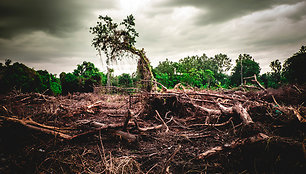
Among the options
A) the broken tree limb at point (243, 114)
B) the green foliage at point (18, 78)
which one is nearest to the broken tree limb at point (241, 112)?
the broken tree limb at point (243, 114)

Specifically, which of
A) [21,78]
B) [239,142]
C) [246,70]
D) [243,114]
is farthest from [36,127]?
[246,70]

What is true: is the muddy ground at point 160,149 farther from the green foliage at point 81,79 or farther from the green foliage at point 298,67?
the green foliage at point 81,79

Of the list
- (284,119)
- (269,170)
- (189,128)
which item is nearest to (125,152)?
(189,128)

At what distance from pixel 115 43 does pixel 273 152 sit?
842 cm

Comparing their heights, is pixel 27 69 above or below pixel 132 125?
above

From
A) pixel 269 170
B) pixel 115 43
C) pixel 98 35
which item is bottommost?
pixel 269 170

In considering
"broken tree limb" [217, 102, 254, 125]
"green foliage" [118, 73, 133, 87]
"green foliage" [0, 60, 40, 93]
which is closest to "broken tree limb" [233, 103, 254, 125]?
"broken tree limb" [217, 102, 254, 125]

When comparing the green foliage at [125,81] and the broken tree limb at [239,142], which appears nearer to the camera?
the broken tree limb at [239,142]

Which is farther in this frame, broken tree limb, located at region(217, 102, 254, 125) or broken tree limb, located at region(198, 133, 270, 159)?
broken tree limb, located at region(217, 102, 254, 125)

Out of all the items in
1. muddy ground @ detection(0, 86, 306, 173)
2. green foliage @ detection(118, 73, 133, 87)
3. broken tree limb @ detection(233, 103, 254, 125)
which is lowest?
muddy ground @ detection(0, 86, 306, 173)

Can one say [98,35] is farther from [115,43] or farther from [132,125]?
[132,125]

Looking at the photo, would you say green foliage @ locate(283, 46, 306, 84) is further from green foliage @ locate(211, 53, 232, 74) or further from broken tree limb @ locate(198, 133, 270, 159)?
green foliage @ locate(211, 53, 232, 74)

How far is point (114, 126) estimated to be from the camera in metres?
2.24

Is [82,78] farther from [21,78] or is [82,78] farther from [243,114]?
[243,114]
